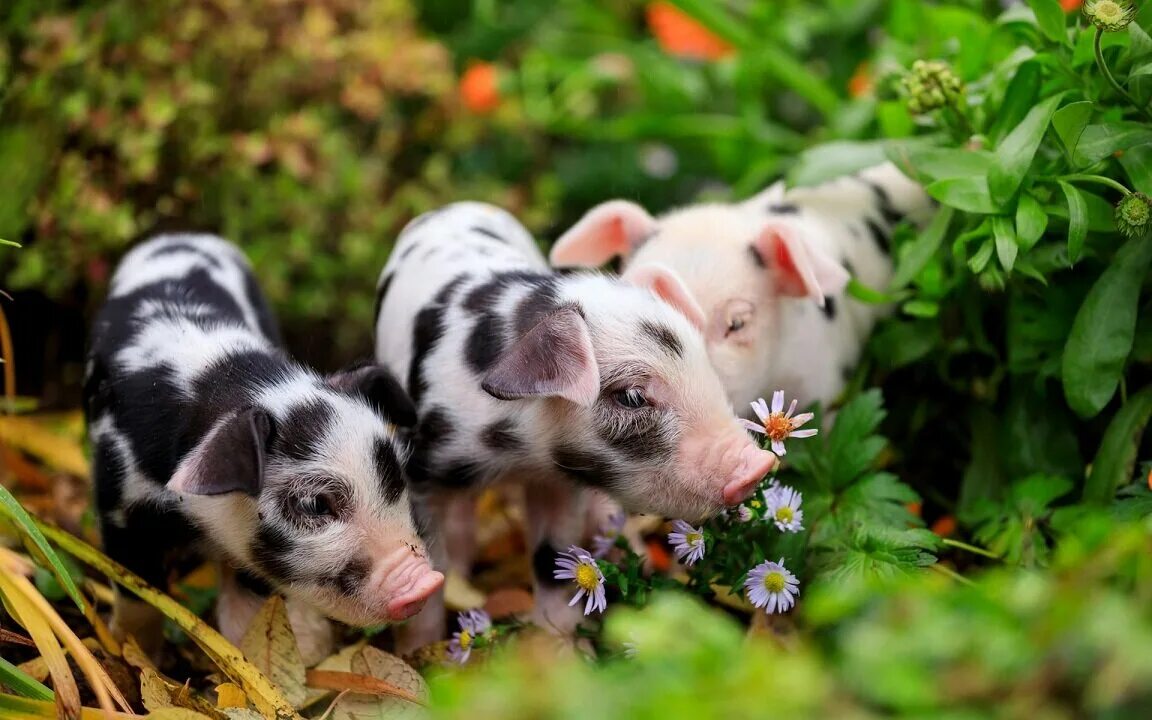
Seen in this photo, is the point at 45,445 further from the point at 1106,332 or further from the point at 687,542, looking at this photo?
the point at 1106,332

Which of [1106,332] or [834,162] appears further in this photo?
[834,162]

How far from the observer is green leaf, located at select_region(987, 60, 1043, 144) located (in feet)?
10.9

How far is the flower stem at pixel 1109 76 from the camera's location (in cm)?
→ 280

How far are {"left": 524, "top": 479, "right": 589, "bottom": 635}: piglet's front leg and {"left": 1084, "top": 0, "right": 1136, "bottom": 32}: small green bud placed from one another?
1830mm

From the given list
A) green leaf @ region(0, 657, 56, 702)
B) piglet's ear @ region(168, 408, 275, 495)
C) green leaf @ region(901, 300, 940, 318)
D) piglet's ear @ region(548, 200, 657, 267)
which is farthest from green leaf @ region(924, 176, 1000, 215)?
green leaf @ region(0, 657, 56, 702)

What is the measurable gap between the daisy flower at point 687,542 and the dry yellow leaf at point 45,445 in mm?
2406

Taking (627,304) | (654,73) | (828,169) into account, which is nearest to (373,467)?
(627,304)

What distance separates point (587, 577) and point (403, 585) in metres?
0.47

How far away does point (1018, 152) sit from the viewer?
306 cm

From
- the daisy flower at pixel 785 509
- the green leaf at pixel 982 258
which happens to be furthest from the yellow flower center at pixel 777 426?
the green leaf at pixel 982 258

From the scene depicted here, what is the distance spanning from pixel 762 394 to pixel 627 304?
0.89 m

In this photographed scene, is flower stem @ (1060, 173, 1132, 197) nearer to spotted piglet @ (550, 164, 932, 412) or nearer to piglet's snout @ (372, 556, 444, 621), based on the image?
spotted piglet @ (550, 164, 932, 412)

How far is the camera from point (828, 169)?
148 inches

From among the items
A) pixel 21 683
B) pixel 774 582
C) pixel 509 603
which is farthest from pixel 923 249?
pixel 21 683
